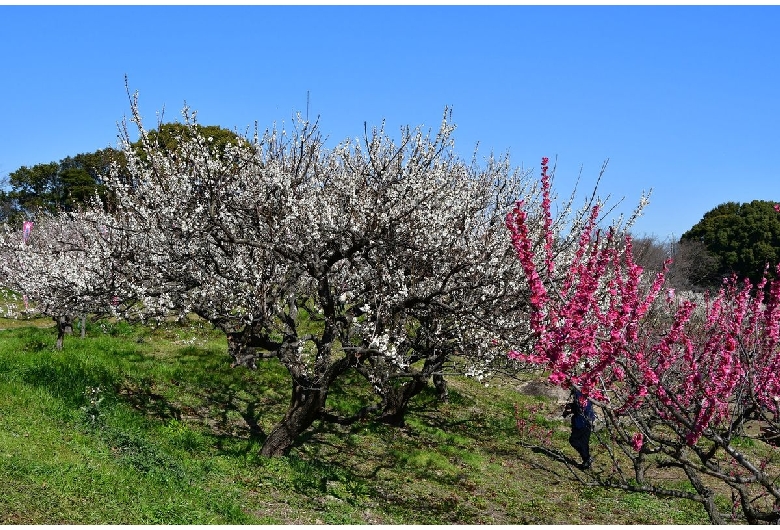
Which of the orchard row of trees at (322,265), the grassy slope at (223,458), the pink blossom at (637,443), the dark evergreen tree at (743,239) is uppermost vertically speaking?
the dark evergreen tree at (743,239)

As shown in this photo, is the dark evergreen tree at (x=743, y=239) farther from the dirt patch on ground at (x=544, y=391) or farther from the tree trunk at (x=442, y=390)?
the tree trunk at (x=442, y=390)

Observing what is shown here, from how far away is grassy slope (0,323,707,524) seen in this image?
27.6 feet

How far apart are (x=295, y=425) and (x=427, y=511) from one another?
279cm

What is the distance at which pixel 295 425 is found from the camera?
442 inches

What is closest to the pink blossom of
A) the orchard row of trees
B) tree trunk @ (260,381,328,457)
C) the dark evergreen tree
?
the orchard row of trees

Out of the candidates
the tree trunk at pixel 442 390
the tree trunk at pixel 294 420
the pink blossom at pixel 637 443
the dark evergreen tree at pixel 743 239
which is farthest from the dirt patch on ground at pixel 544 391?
the dark evergreen tree at pixel 743 239

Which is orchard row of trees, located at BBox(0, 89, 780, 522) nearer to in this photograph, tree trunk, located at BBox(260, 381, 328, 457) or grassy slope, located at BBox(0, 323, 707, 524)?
tree trunk, located at BBox(260, 381, 328, 457)

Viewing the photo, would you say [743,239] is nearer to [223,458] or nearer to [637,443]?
[637,443]

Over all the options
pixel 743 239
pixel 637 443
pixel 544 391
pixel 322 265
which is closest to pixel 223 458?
pixel 322 265

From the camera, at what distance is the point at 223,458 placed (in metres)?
10.8

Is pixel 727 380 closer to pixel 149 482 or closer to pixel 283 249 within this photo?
pixel 283 249

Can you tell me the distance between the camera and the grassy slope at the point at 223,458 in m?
8.41

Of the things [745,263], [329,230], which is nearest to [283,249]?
[329,230]

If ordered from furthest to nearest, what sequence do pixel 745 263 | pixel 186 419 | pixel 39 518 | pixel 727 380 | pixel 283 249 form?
pixel 745 263
pixel 186 419
pixel 283 249
pixel 39 518
pixel 727 380
